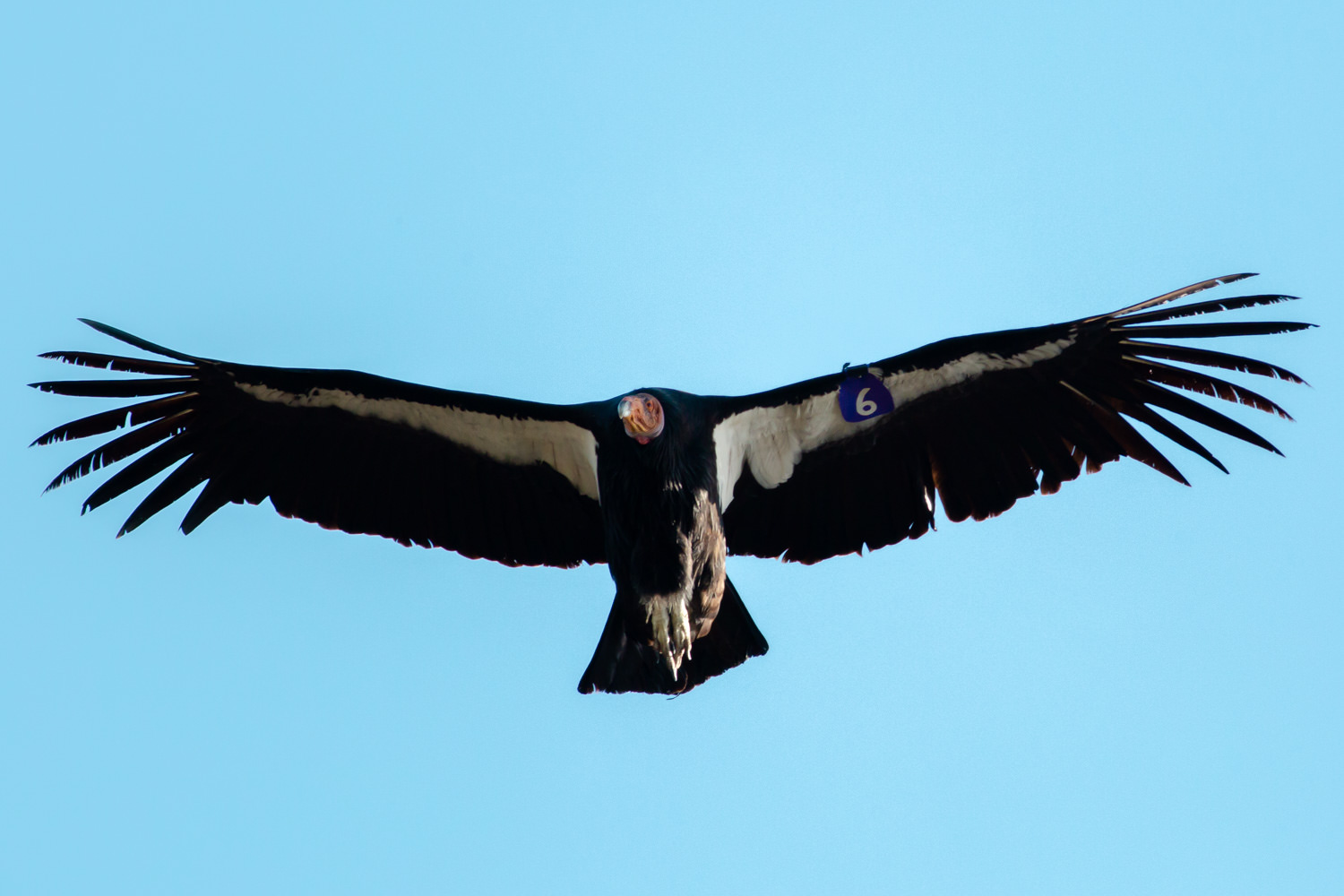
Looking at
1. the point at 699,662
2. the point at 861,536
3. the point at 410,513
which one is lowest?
the point at 699,662

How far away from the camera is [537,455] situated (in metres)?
9.66

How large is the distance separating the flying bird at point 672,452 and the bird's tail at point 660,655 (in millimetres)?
13

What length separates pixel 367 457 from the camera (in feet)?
31.7

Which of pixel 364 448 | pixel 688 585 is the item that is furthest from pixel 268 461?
pixel 688 585

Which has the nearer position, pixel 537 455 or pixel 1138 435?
pixel 1138 435

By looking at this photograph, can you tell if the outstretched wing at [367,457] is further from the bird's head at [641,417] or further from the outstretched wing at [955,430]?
the outstretched wing at [955,430]

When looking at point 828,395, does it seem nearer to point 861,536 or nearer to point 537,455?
point 861,536

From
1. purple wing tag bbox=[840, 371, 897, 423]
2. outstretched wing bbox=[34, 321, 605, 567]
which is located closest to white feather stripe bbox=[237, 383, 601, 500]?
outstretched wing bbox=[34, 321, 605, 567]

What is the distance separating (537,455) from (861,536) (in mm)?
2160

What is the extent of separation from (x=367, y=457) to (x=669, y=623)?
2.36 m

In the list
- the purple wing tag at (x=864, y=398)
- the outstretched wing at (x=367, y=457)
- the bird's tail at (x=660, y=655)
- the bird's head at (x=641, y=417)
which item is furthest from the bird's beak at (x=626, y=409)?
the purple wing tag at (x=864, y=398)

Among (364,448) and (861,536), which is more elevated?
(364,448)

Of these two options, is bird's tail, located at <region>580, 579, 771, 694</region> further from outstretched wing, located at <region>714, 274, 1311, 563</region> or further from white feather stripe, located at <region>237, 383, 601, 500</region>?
white feather stripe, located at <region>237, 383, 601, 500</region>

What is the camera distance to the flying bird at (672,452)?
8758 mm
